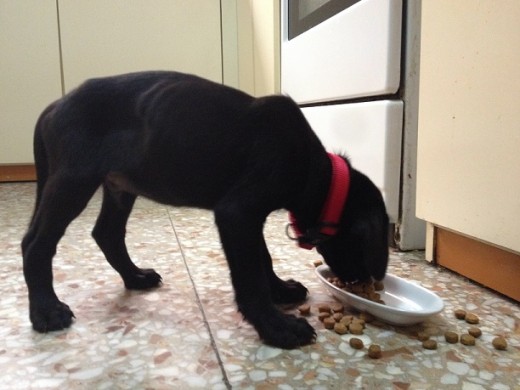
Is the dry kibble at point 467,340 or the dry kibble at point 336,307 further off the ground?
the dry kibble at point 467,340

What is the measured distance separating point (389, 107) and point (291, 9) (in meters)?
0.93

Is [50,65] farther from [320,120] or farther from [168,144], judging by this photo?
[168,144]

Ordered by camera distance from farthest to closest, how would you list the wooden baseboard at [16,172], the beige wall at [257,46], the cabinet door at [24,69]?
the wooden baseboard at [16,172] → the cabinet door at [24,69] → the beige wall at [257,46]

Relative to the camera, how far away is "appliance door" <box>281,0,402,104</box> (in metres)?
1.47

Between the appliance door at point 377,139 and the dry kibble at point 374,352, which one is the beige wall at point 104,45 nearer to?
the appliance door at point 377,139

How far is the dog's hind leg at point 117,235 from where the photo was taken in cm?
128

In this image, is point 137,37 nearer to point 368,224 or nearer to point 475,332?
point 368,224

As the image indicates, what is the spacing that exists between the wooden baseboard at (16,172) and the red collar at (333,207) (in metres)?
2.69

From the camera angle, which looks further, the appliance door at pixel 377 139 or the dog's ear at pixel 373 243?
the appliance door at pixel 377 139

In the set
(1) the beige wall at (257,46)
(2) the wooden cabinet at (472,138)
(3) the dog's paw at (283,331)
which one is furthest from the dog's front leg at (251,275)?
(1) the beige wall at (257,46)

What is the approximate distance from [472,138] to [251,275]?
0.62 m

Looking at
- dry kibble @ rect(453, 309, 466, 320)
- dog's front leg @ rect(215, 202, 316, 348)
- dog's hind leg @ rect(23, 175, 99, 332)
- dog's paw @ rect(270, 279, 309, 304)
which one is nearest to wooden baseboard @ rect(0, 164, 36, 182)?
dog's hind leg @ rect(23, 175, 99, 332)

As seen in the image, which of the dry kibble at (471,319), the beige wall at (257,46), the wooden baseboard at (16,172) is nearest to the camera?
the dry kibble at (471,319)

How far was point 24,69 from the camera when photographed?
9.98 feet
